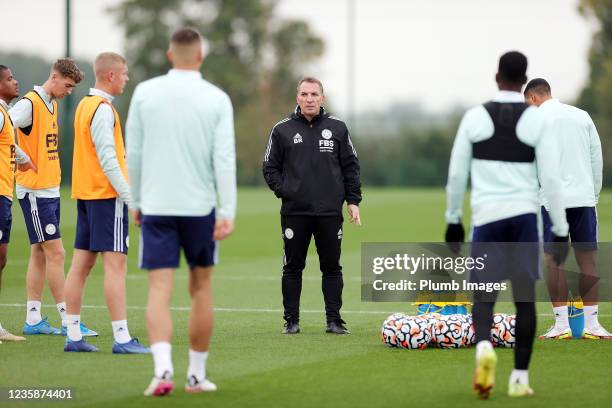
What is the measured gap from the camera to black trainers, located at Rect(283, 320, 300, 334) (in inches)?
390

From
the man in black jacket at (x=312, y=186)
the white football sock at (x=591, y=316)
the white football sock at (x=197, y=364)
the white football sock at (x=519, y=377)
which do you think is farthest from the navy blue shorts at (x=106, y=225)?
the white football sock at (x=591, y=316)

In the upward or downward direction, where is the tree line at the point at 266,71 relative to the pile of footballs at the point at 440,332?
upward

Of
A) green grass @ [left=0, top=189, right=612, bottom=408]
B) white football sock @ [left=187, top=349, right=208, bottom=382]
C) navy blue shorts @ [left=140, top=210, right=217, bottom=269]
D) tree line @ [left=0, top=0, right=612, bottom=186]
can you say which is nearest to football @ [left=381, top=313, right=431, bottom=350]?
green grass @ [left=0, top=189, right=612, bottom=408]

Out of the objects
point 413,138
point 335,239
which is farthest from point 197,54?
point 413,138

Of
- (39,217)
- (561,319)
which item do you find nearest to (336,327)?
(561,319)

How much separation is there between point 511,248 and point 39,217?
439 cm

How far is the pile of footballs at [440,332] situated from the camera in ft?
29.4

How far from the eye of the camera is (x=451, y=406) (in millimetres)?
6711

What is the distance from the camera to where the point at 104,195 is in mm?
8516

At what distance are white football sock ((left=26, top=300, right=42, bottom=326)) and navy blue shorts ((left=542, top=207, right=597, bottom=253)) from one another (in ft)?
14.9

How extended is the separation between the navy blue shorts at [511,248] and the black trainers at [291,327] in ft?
10.5

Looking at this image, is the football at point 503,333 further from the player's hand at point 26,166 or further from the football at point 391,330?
the player's hand at point 26,166

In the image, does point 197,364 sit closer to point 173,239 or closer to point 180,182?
point 173,239

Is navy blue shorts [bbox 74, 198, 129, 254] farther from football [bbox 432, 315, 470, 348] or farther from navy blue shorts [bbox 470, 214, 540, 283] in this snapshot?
navy blue shorts [bbox 470, 214, 540, 283]
